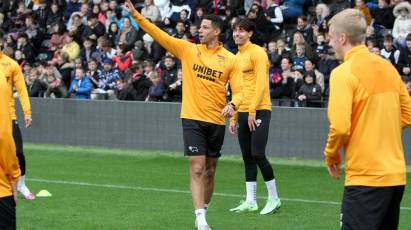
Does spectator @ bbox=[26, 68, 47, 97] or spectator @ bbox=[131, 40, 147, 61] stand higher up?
spectator @ bbox=[131, 40, 147, 61]

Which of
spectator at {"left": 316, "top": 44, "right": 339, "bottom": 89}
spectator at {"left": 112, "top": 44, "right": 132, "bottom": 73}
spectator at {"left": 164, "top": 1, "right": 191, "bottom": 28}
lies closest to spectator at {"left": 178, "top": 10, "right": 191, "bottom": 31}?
spectator at {"left": 164, "top": 1, "right": 191, "bottom": 28}

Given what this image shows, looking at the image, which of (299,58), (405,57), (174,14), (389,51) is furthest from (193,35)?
(405,57)

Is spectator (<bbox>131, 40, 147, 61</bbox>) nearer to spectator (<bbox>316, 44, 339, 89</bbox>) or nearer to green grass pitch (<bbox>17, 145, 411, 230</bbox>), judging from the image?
green grass pitch (<bbox>17, 145, 411, 230</bbox>)

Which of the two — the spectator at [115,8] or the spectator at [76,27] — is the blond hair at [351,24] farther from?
the spectator at [115,8]

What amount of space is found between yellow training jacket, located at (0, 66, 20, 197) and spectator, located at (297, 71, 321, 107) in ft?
37.9

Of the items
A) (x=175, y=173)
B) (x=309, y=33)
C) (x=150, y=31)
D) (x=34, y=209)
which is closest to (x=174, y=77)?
(x=309, y=33)

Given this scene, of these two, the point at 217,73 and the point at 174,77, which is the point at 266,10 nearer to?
the point at 174,77

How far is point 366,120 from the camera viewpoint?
6.07 metres

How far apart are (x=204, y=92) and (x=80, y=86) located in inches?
434

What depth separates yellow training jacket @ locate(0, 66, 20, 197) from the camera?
20.5ft

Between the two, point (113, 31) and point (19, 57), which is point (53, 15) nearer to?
point (19, 57)

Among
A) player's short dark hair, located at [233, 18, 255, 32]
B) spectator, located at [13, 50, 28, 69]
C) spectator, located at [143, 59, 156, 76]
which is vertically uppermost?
player's short dark hair, located at [233, 18, 255, 32]

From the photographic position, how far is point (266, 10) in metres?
21.7

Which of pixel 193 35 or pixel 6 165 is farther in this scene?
pixel 193 35
